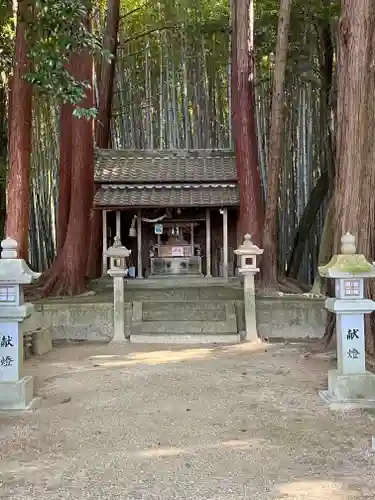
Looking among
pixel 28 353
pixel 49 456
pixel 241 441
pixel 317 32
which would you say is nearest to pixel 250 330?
pixel 28 353

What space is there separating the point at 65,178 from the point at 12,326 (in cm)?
615

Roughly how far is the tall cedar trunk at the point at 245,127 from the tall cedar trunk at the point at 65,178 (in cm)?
324

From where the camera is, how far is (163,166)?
12.2m

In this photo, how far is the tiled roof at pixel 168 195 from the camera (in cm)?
1062

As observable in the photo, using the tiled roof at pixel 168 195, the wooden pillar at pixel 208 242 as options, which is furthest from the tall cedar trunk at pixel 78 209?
the wooden pillar at pixel 208 242

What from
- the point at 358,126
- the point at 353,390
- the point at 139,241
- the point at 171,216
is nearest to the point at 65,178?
the point at 139,241

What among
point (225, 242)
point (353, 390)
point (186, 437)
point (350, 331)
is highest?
point (225, 242)

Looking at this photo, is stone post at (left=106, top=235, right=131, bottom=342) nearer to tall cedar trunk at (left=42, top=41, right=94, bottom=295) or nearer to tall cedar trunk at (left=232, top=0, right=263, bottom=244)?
tall cedar trunk at (left=42, top=41, right=94, bottom=295)

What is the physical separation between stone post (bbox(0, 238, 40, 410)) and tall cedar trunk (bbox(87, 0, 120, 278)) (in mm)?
6509

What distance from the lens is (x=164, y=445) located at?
3.41 m

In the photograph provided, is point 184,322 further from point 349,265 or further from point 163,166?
point 163,166

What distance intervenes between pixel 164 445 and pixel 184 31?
481 inches

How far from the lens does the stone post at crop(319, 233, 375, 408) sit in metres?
4.30

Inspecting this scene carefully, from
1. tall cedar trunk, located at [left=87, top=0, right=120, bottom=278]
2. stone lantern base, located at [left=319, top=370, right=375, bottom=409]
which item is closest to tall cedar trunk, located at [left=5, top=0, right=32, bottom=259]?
tall cedar trunk, located at [left=87, top=0, right=120, bottom=278]
